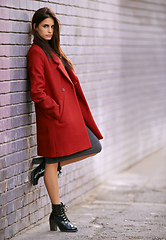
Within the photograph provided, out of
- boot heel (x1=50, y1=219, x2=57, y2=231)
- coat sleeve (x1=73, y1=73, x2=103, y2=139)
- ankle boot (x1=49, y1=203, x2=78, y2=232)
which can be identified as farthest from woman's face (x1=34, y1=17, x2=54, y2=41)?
boot heel (x1=50, y1=219, x2=57, y2=231)

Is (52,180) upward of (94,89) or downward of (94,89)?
downward

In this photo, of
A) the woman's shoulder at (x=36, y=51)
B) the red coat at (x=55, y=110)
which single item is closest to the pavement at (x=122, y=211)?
the red coat at (x=55, y=110)

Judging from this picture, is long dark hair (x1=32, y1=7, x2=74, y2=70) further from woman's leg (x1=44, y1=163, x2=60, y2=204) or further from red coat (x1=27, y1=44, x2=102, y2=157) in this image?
woman's leg (x1=44, y1=163, x2=60, y2=204)

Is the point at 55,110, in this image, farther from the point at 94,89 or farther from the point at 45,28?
the point at 94,89

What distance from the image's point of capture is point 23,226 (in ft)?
15.6

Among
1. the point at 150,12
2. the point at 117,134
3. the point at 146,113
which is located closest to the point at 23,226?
the point at 117,134

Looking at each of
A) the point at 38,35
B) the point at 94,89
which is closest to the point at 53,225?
Result: the point at 38,35

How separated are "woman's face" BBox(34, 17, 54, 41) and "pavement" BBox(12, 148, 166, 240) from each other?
6.13ft

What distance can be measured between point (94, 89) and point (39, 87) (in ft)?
8.56

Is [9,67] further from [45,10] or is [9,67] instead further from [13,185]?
[13,185]

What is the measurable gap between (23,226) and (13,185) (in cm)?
48

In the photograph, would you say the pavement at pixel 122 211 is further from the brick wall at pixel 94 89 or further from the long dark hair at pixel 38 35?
the long dark hair at pixel 38 35

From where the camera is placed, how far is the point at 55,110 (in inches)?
173

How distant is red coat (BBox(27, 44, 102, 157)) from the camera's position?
4.39 meters
